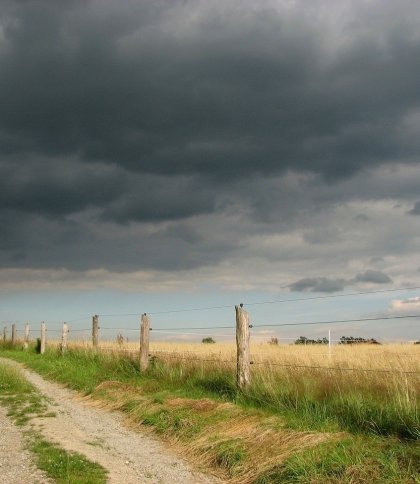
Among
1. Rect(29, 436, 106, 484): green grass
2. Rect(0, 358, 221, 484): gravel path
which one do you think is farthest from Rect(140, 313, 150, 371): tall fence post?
Rect(29, 436, 106, 484): green grass

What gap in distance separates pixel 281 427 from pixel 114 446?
9.92ft

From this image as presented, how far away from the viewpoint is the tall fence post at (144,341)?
1717 cm

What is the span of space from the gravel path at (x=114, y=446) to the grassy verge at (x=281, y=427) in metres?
0.39

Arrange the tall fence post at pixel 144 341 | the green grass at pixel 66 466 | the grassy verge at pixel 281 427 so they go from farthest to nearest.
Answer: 1. the tall fence post at pixel 144 341
2. the green grass at pixel 66 466
3. the grassy verge at pixel 281 427

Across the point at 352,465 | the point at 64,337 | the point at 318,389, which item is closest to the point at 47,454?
the point at 352,465

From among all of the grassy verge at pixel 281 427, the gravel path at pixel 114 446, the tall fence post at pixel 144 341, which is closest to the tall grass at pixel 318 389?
the grassy verge at pixel 281 427

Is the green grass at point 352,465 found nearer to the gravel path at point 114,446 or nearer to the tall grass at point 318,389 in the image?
the tall grass at point 318,389

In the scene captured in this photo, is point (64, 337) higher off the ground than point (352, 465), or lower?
higher

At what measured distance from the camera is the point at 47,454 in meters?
8.29

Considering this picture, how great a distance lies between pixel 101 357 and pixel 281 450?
547 inches

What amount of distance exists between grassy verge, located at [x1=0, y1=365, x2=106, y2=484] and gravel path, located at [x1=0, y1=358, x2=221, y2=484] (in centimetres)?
22

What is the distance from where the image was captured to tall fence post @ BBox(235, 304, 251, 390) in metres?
11.9

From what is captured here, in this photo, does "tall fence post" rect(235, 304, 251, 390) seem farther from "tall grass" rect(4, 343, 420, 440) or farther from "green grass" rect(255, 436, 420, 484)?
"green grass" rect(255, 436, 420, 484)

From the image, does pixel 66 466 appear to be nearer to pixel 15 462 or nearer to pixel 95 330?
pixel 15 462
